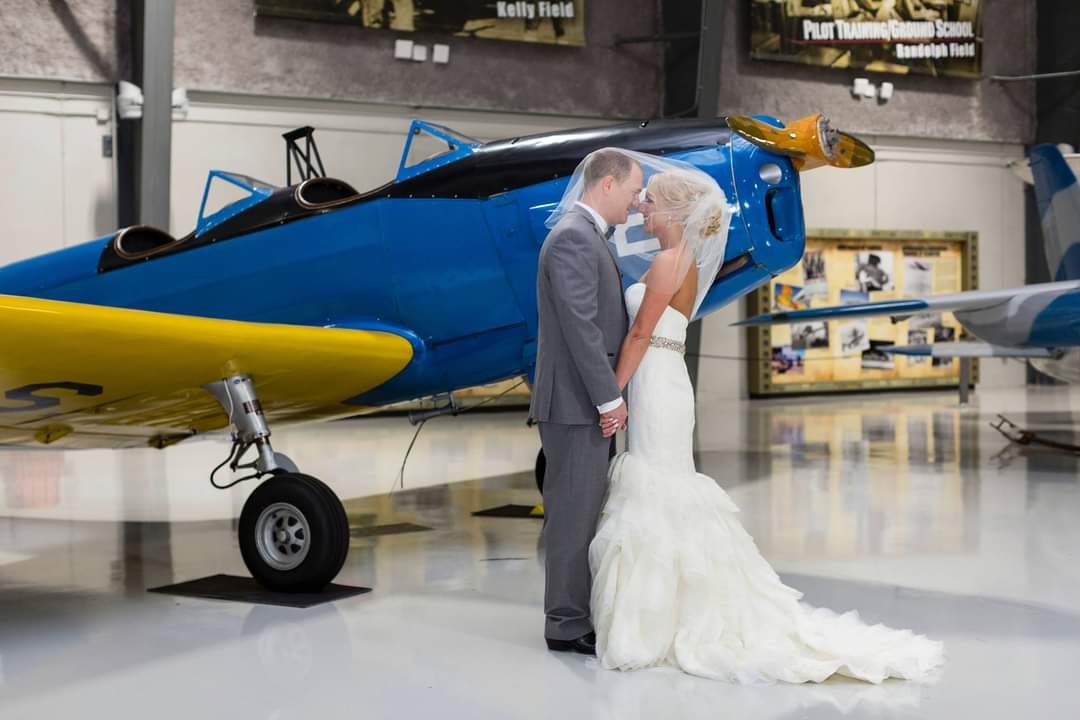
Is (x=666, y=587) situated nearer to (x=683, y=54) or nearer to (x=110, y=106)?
(x=110, y=106)

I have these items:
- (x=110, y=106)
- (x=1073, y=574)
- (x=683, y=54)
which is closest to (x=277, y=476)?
(x=1073, y=574)

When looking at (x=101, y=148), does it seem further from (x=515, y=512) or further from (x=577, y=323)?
(x=577, y=323)

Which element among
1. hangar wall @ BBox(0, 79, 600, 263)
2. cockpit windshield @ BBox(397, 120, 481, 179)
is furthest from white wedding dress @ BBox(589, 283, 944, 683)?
hangar wall @ BBox(0, 79, 600, 263)

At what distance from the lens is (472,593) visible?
457 cm

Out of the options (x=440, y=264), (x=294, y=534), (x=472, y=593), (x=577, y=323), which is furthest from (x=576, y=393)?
(x=440, y=264)

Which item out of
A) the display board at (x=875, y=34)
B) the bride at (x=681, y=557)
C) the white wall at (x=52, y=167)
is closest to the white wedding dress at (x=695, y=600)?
the bride at (x=681, y=557)

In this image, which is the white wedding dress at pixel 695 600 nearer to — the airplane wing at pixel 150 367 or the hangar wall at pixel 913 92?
the airplane wing at pixel 150 367

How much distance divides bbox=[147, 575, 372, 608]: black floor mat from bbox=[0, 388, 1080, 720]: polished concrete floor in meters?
0.09

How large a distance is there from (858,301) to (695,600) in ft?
46.2

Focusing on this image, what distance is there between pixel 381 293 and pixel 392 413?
9.71 m

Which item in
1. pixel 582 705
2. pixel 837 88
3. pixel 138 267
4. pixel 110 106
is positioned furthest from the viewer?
pixel 837 88

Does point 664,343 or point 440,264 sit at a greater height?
point 440,264

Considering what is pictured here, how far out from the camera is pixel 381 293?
17.4ft

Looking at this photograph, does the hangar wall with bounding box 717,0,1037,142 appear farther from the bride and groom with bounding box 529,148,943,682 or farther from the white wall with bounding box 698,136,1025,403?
the bride and groom with bounding box 529,148,943,682
